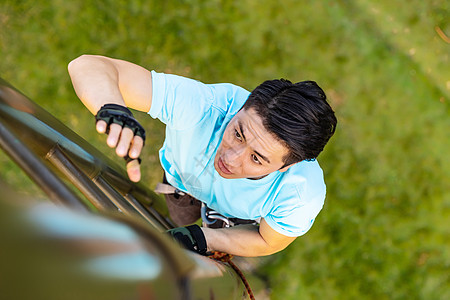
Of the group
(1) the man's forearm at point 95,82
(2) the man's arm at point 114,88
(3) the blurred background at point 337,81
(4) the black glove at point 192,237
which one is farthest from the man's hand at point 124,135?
(3) the blurred background at point 337,81

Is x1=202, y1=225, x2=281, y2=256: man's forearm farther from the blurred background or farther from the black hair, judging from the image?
the blurred background

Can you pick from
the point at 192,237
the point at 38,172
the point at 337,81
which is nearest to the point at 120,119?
the point at 38,172

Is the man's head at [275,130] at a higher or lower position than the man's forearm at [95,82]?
higher

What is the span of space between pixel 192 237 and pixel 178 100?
440 mm

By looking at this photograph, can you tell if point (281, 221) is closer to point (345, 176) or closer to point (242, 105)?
point (242, 105)

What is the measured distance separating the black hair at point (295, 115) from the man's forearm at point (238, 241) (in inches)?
11.1

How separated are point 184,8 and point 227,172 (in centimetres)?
143

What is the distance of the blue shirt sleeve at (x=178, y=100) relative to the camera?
45.8 inches

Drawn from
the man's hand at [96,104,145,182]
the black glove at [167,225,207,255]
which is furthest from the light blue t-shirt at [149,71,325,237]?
the man's hand at [96,104,145,182]

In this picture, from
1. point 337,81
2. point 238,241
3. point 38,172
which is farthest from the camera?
point 337,81

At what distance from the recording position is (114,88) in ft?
3.20

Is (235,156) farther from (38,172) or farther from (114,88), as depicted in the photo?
(38,172)

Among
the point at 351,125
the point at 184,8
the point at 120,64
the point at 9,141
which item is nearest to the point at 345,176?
the point at 351,125

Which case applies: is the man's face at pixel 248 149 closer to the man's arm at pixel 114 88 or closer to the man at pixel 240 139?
the man at pixel 240 139
